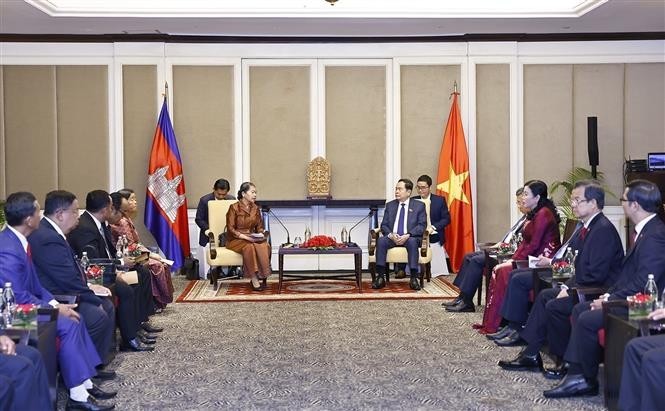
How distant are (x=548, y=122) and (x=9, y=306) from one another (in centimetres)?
956

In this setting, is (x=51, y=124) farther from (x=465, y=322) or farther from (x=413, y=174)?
(x=465, y=322)

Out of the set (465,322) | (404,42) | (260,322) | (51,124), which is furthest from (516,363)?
(51,124)

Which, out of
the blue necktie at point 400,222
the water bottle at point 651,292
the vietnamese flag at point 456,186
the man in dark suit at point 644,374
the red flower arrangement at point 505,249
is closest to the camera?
the man in dark suit at point 644,374

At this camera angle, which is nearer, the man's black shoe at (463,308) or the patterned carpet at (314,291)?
the man's black shoe at (463,308)

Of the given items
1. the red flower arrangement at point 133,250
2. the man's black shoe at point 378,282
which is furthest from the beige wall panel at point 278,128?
the red flower arrangement at point 133,250

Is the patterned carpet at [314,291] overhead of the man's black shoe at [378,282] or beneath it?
beneath

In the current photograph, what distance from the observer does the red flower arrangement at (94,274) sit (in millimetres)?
6398

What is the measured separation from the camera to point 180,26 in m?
11.7

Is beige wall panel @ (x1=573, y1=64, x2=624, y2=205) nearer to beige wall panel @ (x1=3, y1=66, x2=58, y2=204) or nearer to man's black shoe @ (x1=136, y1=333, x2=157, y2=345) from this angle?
beige wall panel @ (x1=3, y1=66, x2=58, y2=204)

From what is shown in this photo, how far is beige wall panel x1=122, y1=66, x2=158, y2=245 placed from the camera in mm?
12422

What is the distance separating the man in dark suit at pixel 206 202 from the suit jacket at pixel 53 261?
5.84 meters

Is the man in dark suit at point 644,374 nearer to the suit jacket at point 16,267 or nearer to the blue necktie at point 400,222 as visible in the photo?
the suit jacket at point 16,267

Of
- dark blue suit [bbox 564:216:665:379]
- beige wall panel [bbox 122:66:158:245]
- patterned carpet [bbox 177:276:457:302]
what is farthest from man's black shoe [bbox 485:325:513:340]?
beige wall panel [bbox 122:66:158:245]

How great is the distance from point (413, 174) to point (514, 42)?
7.61 ft
